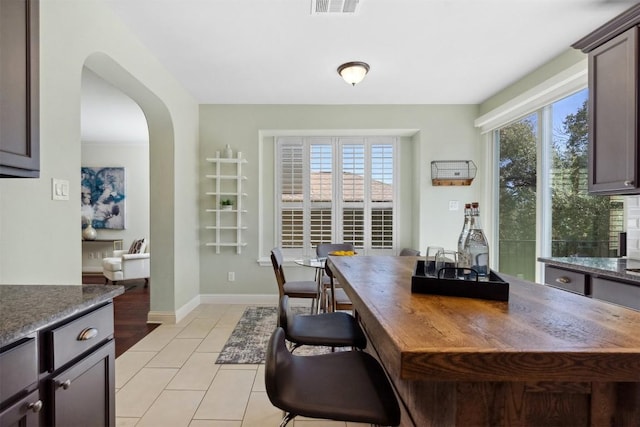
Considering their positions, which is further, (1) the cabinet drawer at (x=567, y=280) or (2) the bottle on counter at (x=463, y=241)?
(1) the cabinet drawer at (x=567, y=280)

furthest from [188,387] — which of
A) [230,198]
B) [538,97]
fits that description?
[538,97]

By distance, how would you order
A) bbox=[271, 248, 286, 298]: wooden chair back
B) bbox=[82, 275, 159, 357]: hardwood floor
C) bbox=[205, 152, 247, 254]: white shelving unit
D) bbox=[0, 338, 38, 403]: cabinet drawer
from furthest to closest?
bbox=[205, 152, 247, 254]: white shelving unit → bbox=[82, 275, 159, 357]: hardwood floor → bbox=[271, 248, 286, 298]: wooden chair back → bbox=[0, 338, 38, 403]: cabinet drawer

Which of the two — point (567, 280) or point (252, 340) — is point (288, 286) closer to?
point (252, 340)

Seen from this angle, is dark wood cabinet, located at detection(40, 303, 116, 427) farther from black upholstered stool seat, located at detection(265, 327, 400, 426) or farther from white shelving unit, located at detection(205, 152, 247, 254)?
white shelving unit, located at detection(205, 152, 247, 254)

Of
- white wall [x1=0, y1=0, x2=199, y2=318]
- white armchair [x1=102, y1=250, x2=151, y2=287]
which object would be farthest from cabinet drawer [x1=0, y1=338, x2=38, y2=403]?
white armchair [x1=102, y1=250, x2=151, y2=287]

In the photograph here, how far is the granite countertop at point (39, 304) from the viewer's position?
0.90m

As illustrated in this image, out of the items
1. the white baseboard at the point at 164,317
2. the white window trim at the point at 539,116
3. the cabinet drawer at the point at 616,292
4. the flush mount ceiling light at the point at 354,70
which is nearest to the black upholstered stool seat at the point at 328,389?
the cabinet drawer at the point at 616,292

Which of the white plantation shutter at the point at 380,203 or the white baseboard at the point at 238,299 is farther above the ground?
the white plantation shutter at the point at 380,203

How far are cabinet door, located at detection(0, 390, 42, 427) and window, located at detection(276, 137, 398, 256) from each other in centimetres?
340

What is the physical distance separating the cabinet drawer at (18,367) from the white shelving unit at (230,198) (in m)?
3.03

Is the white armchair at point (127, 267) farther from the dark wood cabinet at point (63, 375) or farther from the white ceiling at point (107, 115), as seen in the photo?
the dark wood cabinet at point (63, 375)

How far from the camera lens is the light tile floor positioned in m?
1.87

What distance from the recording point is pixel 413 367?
579mm

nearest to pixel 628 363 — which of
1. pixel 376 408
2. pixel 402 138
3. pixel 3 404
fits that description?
pixel 376 408
